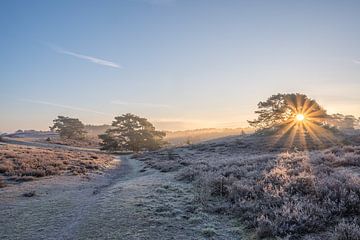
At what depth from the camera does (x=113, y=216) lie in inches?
478

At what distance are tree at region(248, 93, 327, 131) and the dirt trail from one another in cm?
6259

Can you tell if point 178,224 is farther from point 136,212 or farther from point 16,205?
point 16,205

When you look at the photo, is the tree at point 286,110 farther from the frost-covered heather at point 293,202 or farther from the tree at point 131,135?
the frost-covered heather at point 293,202

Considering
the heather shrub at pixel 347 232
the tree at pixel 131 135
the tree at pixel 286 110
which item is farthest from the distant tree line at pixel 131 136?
the heather shrub at pixel 347 232

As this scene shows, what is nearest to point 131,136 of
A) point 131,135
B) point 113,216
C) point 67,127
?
point 131,135

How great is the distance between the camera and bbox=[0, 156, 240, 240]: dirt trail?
1024 centimetres

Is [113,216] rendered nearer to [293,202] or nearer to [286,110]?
[293,202]

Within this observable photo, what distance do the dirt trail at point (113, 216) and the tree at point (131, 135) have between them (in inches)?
2538

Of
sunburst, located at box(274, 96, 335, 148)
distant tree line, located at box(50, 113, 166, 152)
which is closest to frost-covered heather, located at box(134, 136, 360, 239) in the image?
sunburst, located at box(274, 96, 335, 148)

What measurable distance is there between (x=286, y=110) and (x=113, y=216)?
2741 inches

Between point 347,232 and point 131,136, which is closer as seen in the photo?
point 347,232

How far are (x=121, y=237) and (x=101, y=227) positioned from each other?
4.61ft

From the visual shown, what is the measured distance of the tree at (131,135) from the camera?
8200 centimetres

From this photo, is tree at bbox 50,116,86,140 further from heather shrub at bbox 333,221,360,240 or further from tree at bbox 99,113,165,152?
heather shrub at bbox 333,221,360,240
